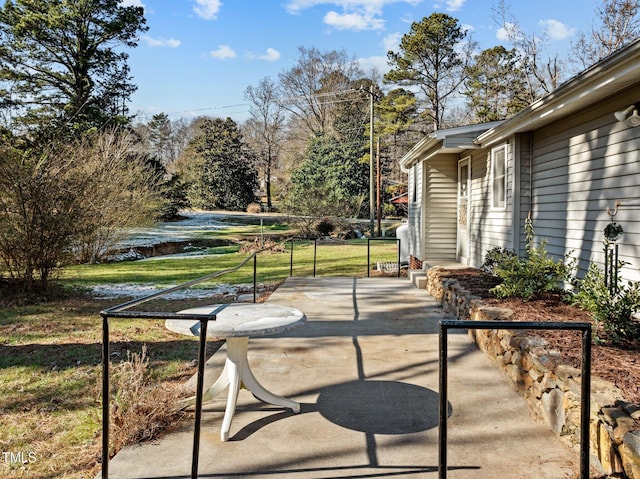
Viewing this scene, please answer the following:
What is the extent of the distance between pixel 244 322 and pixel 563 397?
1.92m

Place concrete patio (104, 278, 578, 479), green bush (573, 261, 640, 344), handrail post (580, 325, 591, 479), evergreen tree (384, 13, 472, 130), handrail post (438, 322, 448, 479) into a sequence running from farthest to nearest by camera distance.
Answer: evergreen tree (384, 13, 472, 130), green bush (573, 261, 640, 344), concrete patio (104, 278, 578, 479), handrail post (580, 325, 591, 479), handrail post (438, 322, 448, 479)

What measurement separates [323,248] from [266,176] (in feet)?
78.4

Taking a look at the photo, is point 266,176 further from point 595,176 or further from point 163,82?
point 595,176

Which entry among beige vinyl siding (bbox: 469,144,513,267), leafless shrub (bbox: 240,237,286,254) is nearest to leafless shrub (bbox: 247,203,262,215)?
leafless shrub (bbox: 240,237,286,254)

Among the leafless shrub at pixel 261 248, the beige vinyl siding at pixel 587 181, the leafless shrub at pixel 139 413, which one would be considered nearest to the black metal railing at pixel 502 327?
the leafless shrub at pixel 139 413

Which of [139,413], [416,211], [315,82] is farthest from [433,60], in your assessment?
[139,413]

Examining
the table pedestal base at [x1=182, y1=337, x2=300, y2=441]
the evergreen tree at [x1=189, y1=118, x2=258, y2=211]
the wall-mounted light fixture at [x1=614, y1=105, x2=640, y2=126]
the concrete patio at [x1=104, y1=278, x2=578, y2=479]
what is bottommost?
the concrete patio at [x1=104, y1=278, x2=578, y2=479]

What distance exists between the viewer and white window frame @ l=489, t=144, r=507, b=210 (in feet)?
23.0

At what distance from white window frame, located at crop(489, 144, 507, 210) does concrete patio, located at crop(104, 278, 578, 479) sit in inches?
117

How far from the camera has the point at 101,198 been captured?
11812 millimetres

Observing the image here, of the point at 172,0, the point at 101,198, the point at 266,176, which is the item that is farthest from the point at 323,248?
the point at 266,176

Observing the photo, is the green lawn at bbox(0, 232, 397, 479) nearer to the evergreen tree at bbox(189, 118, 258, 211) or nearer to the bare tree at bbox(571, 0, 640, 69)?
the bare tree at bbox(571, 0, 640, 69)

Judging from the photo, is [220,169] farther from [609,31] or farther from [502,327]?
[502,327]

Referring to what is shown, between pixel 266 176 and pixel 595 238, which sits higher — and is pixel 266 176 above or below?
above
